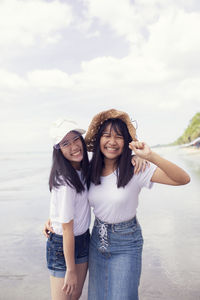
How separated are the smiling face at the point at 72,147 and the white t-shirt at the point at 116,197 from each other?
1.01 ft

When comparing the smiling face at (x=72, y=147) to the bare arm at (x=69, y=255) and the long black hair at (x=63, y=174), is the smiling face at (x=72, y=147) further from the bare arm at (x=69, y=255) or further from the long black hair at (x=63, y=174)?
the bare arm at (x=69, y=255)

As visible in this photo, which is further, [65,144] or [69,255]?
[65,144]

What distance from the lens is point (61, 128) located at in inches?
106

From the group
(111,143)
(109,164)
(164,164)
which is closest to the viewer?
(164,164)

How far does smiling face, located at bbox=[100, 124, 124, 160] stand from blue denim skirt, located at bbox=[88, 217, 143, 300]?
23.3 inches

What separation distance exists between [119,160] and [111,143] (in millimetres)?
184

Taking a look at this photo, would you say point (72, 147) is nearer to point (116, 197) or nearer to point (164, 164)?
point (116, 197)

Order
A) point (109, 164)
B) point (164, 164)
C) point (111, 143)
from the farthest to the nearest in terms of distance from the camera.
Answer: point (109, 164), point (111, 143), point (164, 164)

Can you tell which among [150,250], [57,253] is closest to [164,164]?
[57,253]

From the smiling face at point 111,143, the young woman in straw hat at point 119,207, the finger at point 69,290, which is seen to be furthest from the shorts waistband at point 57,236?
the smiling face at point 111,143

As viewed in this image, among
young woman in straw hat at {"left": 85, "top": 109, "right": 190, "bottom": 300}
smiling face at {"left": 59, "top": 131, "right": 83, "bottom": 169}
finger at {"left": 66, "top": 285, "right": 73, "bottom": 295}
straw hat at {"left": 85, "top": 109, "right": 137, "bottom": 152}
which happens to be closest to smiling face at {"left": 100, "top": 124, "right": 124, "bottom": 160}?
young woman in straw hat at {"left": 85, "top": 109, "right": 190, "bottom": 300}

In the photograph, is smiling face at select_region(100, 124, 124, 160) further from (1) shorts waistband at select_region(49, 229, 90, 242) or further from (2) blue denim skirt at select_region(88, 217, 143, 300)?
(1) shorts waistband at select_region(49, 229, 90, 242)

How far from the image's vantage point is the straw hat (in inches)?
111

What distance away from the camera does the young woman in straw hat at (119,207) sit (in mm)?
2506
